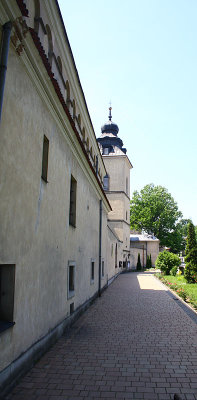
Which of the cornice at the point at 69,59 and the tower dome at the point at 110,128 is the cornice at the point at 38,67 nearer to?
the cornice at the point at 69,59

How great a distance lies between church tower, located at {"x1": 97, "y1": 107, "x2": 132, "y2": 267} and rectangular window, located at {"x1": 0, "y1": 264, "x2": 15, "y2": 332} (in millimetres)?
32762

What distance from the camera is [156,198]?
54625 mm

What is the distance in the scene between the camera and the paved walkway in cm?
492

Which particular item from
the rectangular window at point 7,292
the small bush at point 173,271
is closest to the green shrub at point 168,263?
the small bush at point 173,271

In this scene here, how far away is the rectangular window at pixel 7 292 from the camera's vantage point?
5020 mm

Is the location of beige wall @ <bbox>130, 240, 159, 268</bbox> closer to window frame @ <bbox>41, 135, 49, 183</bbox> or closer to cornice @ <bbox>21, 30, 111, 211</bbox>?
cornice @ <bbox>21, 30, 111, 211</bbox>

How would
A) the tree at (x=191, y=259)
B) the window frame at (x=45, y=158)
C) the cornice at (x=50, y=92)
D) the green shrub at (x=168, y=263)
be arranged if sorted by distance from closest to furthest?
1. the cornice at (x=50, y=92)
2. the window frame at (x=45, y=158)
3. the tree at (x=191, y=259)
4. the green shrub at (x=168, y=263)

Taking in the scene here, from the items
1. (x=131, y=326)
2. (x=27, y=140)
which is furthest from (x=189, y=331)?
(x=27, y=140)

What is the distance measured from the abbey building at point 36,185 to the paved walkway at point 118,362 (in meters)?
0.36

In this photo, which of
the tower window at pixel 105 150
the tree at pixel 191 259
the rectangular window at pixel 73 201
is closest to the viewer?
the rectangular window at pixel 73 201

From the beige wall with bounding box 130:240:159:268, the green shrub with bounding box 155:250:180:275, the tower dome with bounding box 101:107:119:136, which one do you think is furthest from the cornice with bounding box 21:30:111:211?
the beige wall with bounding box 130:240:159:268

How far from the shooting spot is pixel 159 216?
54062 mm

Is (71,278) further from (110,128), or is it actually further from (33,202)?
(110,128)

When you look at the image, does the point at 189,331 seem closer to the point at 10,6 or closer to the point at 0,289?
the point at 0,289
